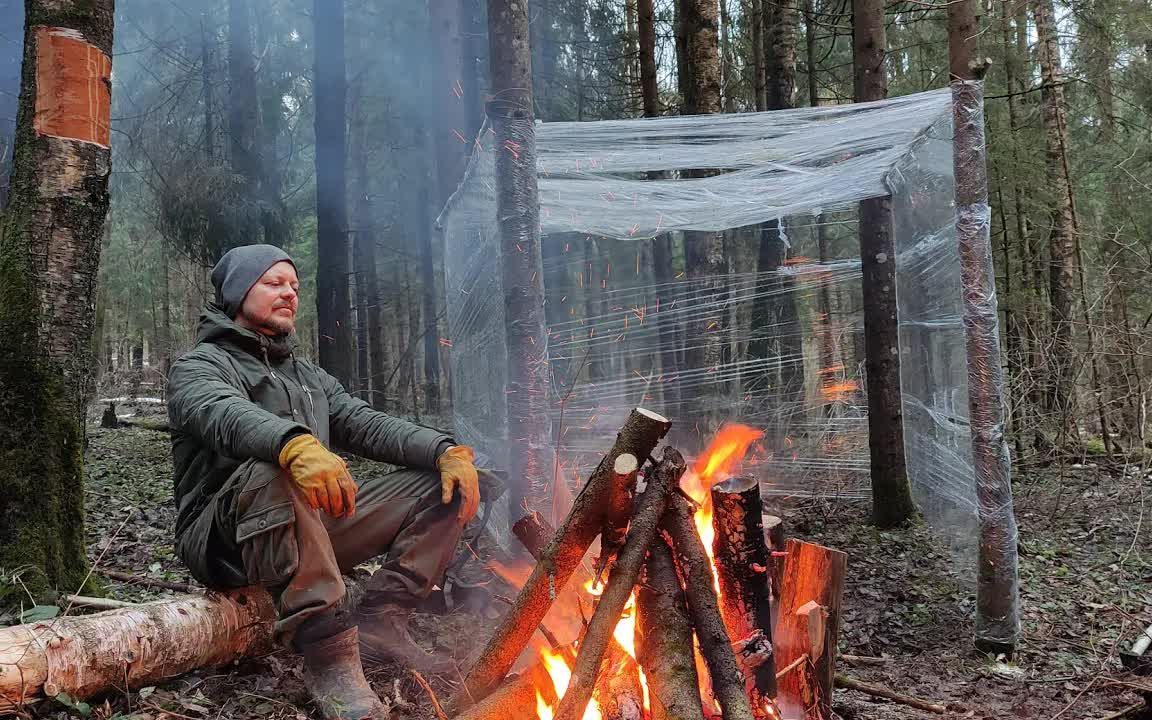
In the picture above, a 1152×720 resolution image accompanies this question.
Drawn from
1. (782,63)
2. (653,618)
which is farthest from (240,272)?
(782,63)

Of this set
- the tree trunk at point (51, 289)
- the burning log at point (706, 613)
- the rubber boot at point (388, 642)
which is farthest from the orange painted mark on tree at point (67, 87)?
the burning log at point (706, 613)

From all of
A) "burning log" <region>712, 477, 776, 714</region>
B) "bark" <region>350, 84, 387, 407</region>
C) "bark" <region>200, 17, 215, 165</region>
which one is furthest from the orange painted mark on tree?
"bark" <region>350, 84, 387, 407</region>

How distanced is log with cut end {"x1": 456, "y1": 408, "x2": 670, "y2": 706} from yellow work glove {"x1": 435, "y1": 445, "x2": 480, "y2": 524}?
0.63m


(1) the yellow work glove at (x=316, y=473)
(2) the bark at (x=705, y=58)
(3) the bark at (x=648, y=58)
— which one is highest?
(3) the bark at (x=648, y=58)

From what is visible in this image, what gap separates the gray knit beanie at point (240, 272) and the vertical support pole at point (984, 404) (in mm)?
3632

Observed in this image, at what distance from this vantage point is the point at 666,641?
229 centimetres

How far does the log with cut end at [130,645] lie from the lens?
7.32ft

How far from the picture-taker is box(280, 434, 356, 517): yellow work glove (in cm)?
236

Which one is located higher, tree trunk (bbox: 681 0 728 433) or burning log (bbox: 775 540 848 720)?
tree trunk (bbox: 681 0 728 433)

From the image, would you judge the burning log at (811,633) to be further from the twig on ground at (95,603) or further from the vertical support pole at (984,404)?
the twig on ground at (95,603)

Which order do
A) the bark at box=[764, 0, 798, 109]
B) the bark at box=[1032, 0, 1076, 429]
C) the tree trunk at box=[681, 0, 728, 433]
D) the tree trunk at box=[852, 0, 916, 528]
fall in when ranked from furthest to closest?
1. the bark at box=[1032, 0, 1076, 429]
2. the bark at box=[764, 0, 798, 109]
3. the tree trunk at box=[681, 0, 728, 433]
4. the tree trunk at box=[852, 0, 916, 528]

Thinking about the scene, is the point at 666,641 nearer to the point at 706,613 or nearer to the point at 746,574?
the point at 706,613

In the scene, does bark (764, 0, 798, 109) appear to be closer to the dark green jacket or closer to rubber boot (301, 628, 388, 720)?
the dark green jacket

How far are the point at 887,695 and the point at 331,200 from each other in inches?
332
